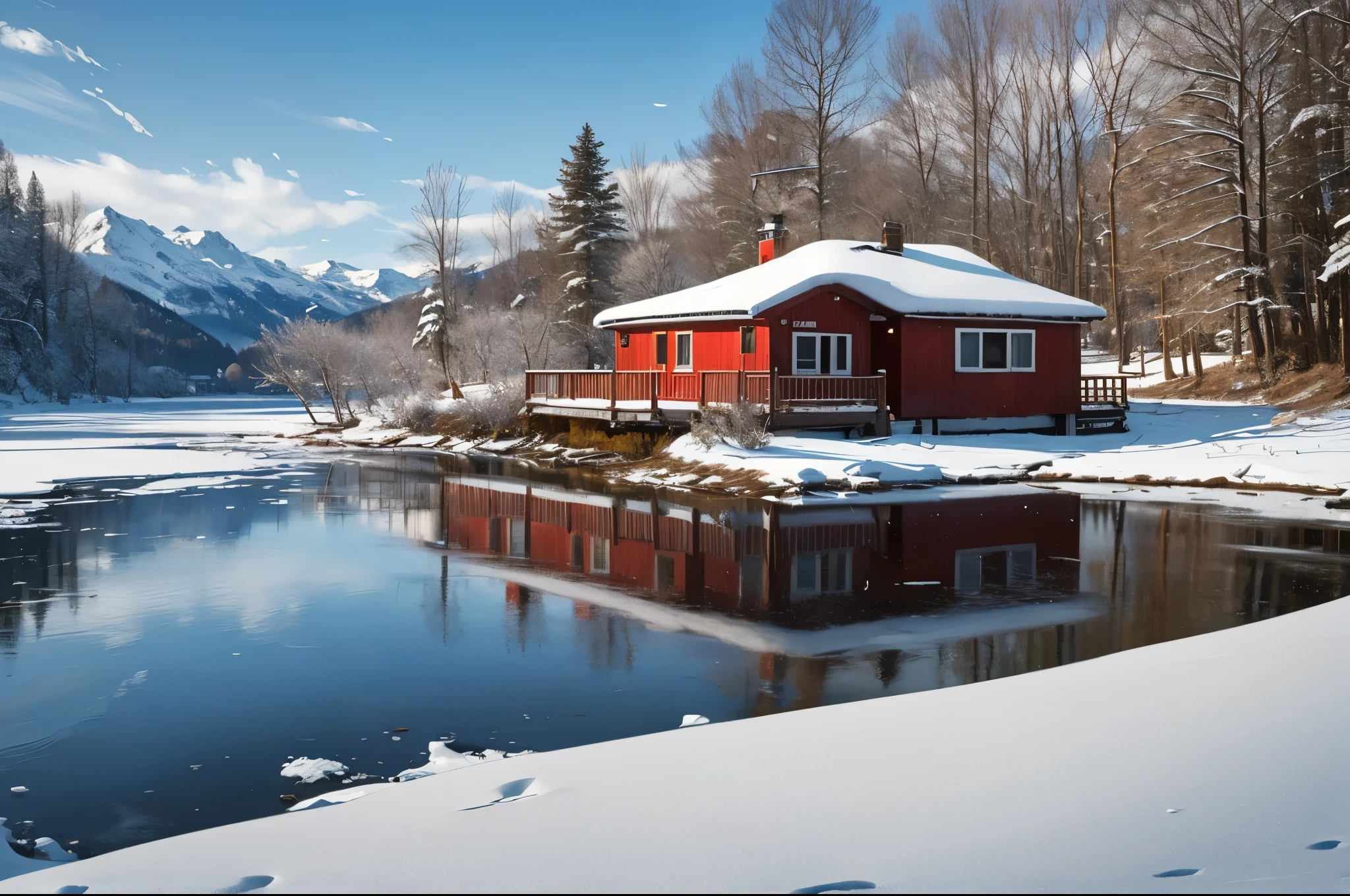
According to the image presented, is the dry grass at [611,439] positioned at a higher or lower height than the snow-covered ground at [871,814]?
higher

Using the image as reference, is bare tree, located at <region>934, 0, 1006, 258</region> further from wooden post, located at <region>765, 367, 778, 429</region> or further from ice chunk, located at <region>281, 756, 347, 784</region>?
ice chunk, located at <region>281, 756, 347, 784</region>

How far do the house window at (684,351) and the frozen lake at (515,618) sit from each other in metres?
10.4

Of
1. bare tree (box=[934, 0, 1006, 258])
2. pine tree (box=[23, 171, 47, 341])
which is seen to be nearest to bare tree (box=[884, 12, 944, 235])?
bare tree (box=[934, 0, 1006, 258])

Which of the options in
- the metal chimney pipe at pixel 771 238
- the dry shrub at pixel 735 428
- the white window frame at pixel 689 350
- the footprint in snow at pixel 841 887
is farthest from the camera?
the metal chimney pipe at pixel 771 238

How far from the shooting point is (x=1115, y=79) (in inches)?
1661

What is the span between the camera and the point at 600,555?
1357 cm

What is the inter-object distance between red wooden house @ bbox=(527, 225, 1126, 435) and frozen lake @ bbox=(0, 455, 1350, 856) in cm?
720

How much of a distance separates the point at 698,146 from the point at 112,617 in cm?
5084

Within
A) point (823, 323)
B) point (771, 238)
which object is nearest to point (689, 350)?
point (823, 323)

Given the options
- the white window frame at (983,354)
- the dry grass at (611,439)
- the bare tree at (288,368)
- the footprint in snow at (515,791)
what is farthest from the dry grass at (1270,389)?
the bare tree at (288,368)

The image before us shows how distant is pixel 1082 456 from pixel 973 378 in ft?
14.9

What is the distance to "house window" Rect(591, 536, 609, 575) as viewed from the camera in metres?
12.6

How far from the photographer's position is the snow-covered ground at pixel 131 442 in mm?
25906

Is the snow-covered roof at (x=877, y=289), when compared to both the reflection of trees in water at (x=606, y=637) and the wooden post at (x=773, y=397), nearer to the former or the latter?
the wooden post at (x=773, y=397)
